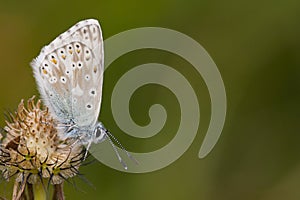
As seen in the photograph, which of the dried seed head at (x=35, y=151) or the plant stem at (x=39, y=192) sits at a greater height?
the dried seed head at (x=35, y=151)

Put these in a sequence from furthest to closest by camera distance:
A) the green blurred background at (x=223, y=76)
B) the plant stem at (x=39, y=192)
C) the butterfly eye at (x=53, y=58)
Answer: the green blurred background at (x=223, y=76)
the butterfly eye at (x=53, y=58)
the plant stem at (x=39, y=192)

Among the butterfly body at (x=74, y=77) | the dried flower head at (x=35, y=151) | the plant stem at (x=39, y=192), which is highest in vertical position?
the butterfly body at (x=74, y=77)

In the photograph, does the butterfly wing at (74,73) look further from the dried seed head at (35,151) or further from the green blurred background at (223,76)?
the green blurred background at (223,76)

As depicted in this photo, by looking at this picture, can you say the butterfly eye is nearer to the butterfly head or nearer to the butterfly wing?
the butterfly wing

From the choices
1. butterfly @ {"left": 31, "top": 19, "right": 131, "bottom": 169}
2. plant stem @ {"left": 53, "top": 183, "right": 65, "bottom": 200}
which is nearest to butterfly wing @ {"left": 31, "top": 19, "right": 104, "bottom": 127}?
butterfly @ {"left": 31, "top": 19, "right": 131, "bottom": 169}

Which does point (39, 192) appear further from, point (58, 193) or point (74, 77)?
point (74, 77)


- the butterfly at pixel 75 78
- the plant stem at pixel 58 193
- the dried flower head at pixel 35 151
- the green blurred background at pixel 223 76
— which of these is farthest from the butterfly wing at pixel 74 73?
the green blurred background at pixel 223 76
